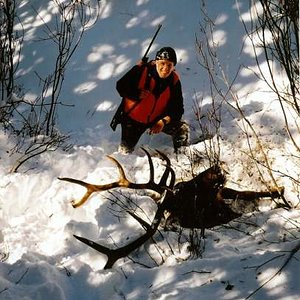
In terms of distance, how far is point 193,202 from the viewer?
462 centimetres

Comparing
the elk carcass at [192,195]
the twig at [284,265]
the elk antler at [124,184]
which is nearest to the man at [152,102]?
the elk carcass at [192,195]

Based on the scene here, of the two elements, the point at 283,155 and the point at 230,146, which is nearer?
the point at 283,155

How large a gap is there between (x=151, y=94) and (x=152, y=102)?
0.11 meters

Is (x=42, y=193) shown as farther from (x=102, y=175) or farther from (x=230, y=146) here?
(x=230, y=146)

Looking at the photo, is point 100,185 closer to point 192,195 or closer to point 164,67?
point 192,195

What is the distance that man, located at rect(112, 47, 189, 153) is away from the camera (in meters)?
6.21

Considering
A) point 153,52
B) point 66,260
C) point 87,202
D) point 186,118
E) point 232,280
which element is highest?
point 153,52

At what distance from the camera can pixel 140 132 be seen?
647 centimetres

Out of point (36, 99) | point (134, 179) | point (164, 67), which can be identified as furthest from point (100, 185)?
point (36, 99)

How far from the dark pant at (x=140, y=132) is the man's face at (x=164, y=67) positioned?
68 cm

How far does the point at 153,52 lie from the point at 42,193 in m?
3.29

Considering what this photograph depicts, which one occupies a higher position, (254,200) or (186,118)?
(186,118)

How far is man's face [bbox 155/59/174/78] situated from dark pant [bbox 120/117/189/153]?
0.68 meters

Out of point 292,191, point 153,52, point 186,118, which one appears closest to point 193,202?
point 292,191
